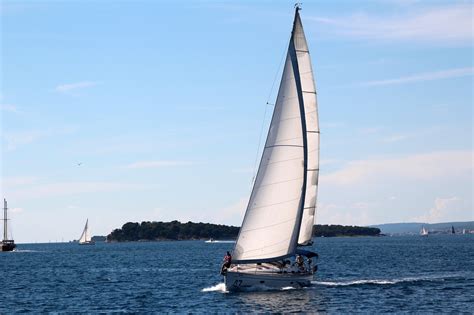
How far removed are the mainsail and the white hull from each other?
3.99ft

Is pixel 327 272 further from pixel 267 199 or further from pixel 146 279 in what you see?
pixel 267 199

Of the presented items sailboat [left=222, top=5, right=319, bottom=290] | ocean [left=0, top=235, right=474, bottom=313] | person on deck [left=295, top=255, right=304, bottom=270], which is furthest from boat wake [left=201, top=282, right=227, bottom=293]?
person on deck [left=295, top=255, right=304, bottom=270]

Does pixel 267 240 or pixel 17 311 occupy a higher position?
pixel 267 240

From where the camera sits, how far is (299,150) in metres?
62.0

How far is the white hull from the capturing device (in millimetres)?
62906

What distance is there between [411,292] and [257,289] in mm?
12632

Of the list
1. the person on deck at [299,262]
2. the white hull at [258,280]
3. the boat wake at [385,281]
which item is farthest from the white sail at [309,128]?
the boat wake at [385,281]

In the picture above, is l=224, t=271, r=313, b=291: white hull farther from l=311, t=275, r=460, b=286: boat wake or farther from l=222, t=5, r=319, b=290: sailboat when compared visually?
l=311, t=275, r=460, b=286: boat wake

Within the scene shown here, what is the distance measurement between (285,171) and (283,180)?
27.9 inches

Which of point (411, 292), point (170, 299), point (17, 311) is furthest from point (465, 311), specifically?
point (17, 311)

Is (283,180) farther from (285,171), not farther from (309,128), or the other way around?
(309,128)

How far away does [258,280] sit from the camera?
63000mm

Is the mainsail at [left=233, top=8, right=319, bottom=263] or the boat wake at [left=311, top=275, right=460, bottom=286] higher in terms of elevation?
the mainsail at [left=233, top=8, right=319, bottom=263]

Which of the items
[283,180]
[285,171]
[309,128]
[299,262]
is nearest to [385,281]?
[299,262]
